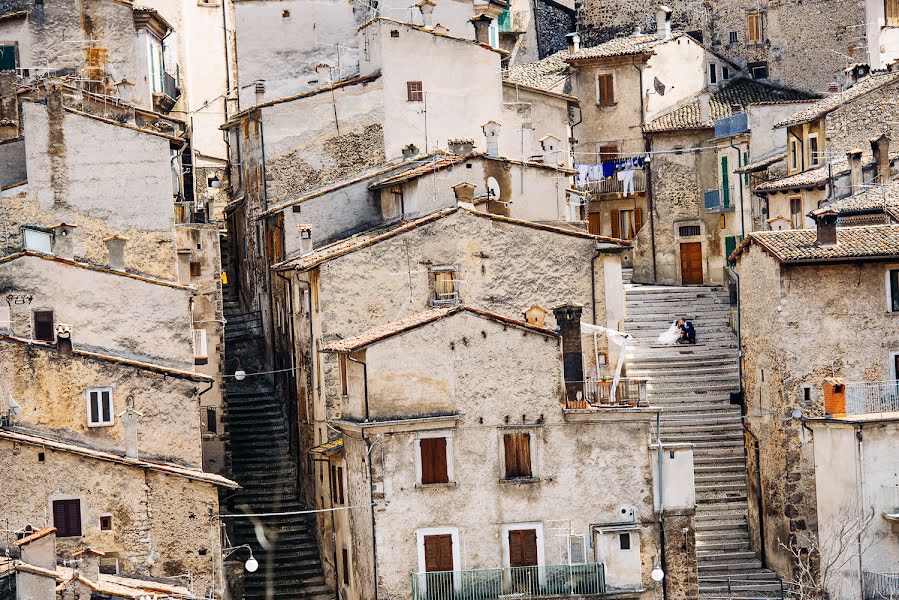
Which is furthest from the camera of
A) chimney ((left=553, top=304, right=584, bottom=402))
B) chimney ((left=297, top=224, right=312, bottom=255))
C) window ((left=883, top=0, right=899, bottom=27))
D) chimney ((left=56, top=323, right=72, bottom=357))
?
window ((left=883, top=0, right=899, bottom=27))

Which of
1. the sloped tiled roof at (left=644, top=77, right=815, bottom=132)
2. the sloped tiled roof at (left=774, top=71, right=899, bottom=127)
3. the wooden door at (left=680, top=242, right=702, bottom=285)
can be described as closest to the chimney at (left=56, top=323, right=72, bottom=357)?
the sloped tiled roof at (left=774, top=71, right=899, bottom=127)

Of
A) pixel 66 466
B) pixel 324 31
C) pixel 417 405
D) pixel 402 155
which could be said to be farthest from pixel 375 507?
pixel 324 31

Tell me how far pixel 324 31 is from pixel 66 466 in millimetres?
24508

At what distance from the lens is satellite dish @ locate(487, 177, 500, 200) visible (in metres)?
61.4

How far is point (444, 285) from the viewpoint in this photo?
58.2m

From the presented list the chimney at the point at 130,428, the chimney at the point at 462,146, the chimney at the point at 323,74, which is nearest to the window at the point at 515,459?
the chimney at the point at 130,428

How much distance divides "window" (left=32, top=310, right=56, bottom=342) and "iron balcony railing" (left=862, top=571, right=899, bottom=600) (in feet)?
67.7

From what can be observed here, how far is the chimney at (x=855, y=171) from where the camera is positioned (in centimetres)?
6700

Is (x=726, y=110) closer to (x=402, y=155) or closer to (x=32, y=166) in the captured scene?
(x=402, y=155)

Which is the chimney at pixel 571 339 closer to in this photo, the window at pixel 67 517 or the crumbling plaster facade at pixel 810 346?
the crumbling plaster facade at pixel 810 346

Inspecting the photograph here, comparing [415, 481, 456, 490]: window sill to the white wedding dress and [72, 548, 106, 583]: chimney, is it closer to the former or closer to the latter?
[72, 548, 106, 583]: chimney

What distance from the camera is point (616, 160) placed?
270 ft

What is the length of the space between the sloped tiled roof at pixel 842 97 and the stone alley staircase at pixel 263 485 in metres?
18.5

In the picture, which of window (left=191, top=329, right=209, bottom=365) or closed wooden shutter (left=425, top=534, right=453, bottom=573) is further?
window (left=191, top=329, right=209, bottom=365)
